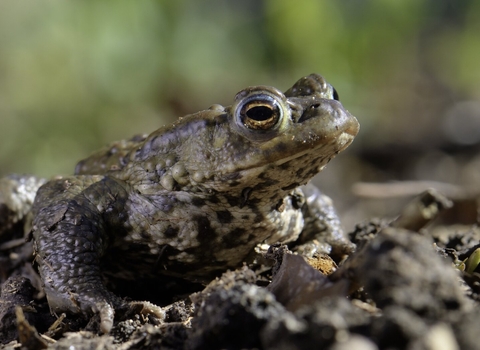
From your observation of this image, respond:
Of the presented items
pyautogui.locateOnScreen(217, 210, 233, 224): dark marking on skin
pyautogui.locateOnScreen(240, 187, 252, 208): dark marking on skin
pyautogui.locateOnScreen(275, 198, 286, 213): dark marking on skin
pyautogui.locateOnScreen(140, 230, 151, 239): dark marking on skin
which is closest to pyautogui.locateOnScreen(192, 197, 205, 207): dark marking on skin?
pyautogui.locateOnScreen(217, 210, 233, 224): dark marking on skin

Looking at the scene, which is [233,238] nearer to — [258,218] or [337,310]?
[258,218]

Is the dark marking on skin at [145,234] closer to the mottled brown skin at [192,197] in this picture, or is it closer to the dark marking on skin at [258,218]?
the mottled brown skin at [192,197]

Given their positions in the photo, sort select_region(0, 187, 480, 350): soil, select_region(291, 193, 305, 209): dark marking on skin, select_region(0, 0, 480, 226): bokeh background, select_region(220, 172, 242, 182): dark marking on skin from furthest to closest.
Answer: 1. select_region(0, 0, 480, 226): bokeh background
2. select_region(291, 193, 305, 209): dark marking on skin
3. select_region(220, 172, 242, 182): dark marking on skin
4. select_region(0, 187, 480, 350): soil

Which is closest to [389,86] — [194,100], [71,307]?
[194,100]

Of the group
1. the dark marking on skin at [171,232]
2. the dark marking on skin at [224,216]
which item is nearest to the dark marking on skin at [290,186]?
the dark marking on skin at [224,216]

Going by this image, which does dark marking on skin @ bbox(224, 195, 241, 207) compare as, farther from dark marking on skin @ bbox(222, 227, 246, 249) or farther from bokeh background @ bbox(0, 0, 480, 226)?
bokeh background @ bbox(0, 0, 480, 226)
